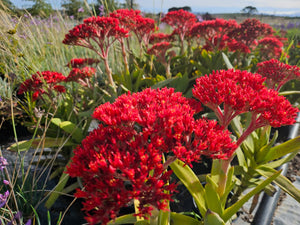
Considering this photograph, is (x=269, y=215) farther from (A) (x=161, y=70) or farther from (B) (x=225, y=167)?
(A) (x=161, y=70)

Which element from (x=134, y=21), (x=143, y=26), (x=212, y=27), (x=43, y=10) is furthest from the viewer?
(x=43, y=10)

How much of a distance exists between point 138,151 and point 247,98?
502mm

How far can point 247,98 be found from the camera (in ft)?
3.05

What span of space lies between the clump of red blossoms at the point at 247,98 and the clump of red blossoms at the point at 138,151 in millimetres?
128

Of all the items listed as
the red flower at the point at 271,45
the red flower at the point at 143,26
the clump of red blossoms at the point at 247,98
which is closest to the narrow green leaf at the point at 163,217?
the clump of red blossoms at the point at 247,98

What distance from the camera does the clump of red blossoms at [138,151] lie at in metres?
0.70

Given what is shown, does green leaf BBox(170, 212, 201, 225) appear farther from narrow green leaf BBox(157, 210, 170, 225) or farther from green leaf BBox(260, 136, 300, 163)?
green leaf BBox(260, 136, 300, 163)

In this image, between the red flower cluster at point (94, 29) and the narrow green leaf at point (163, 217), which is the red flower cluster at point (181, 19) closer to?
the red flower cluster at point (94, 29)

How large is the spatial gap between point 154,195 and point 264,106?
22.3 inches

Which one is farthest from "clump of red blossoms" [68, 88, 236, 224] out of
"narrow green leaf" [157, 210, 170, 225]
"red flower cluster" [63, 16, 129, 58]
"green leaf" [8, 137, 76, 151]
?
"red flower cluster" [63, 16, 129, 58]

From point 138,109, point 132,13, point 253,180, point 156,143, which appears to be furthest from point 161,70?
point 156,143

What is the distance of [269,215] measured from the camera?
1.29m

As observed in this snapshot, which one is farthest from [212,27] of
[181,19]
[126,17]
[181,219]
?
[181,219]

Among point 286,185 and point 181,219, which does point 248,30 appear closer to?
point 286,185
